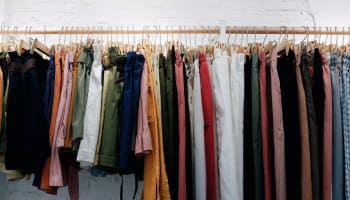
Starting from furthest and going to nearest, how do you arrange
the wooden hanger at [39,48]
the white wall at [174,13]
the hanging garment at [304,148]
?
the white wall at [174,13] → the wooden hanger at [39,48] → the hanging garment at [304,148]

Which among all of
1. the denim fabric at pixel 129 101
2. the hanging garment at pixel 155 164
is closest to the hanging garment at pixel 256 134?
the hanging garment at pixel 155 164

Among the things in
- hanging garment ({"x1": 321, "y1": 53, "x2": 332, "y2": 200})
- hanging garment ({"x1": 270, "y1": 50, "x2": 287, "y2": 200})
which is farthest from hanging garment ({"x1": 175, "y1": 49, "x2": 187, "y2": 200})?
hanging garment ({"x1": 321, "y1": 53, "x2": 332, "y2": 200})

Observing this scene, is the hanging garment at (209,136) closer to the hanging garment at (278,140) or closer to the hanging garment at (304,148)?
the hanging garment at (278,140)

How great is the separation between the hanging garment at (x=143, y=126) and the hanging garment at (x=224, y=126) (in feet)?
1.02

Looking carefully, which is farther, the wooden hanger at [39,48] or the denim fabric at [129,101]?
the wooden hanger at [39,48]

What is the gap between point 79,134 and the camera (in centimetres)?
143

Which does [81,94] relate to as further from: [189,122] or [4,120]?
[189,122]

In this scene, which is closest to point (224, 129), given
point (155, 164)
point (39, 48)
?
point (155, 164)

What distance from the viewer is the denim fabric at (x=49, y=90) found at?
1.52 meters

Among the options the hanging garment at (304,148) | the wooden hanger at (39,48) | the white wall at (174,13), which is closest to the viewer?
the hanging garment at (304,148)

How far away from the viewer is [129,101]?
142cm

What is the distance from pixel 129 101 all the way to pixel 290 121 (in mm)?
691

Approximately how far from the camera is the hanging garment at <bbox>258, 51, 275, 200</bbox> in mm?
1416

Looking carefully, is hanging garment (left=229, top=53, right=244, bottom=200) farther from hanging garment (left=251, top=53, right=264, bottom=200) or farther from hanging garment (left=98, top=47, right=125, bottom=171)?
hanging garment (left=98, top=47, right=125, bottom=171)
